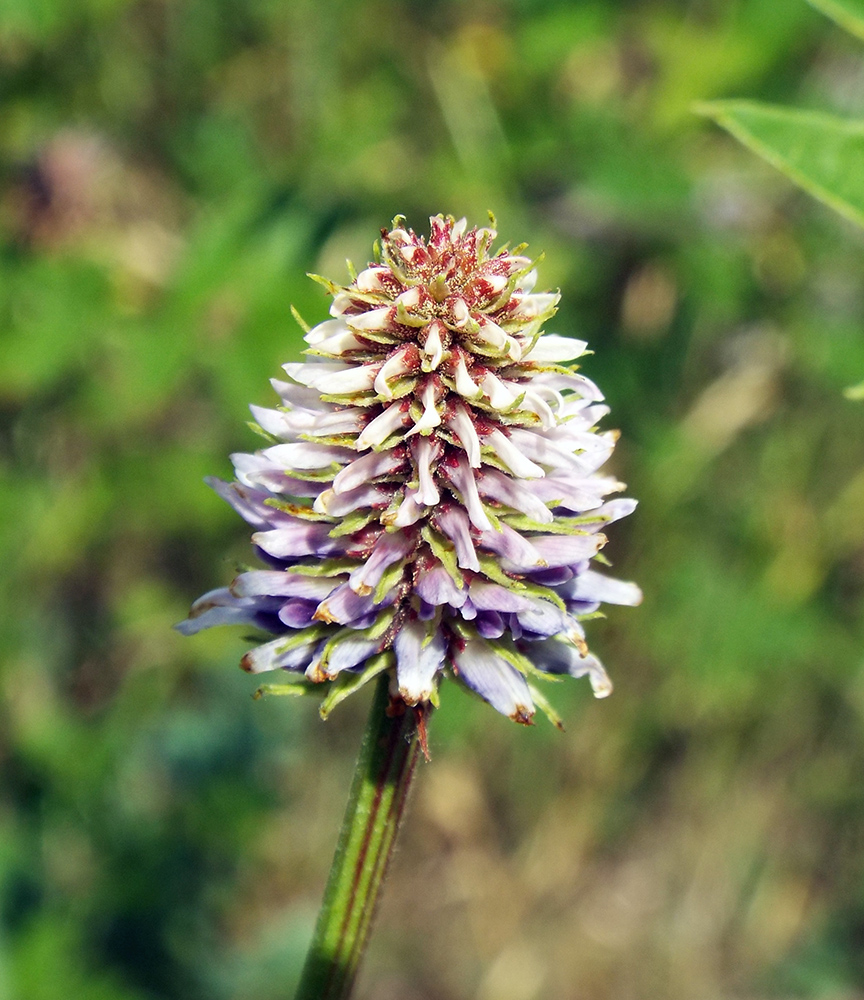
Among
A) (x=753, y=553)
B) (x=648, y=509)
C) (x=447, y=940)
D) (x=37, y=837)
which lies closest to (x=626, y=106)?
(x=648, y=509)

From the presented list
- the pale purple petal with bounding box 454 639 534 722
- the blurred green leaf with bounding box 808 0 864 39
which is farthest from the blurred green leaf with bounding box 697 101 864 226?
the pale purple petal with bounding box 454 639 534 722

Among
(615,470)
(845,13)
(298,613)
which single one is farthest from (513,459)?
(615,470)

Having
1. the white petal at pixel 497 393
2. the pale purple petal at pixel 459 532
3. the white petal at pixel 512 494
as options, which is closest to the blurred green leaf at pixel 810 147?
the white petal at pixel 497 393

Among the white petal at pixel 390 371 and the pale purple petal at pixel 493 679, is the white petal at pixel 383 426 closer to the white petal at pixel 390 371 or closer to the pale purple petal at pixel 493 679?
the white petal at pixel 390 371

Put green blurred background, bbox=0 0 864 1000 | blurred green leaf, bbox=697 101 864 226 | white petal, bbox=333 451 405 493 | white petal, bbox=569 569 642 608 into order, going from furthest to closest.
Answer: green blurred background, bbox=0 0 864 1000 → white petal, bbox=569 569 642 608 → white petal, bbox=333 451 405 493 → blurred green leaf, bbox=697 101 864 226

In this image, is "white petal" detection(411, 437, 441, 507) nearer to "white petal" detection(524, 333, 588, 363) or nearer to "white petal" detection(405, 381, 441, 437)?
"white petal" detection(405, 381, 441, 437)

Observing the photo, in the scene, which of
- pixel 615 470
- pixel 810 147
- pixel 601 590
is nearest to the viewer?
pixel 810 147

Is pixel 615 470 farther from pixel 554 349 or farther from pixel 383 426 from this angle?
pixel 383 426

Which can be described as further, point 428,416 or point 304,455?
point 304,455
